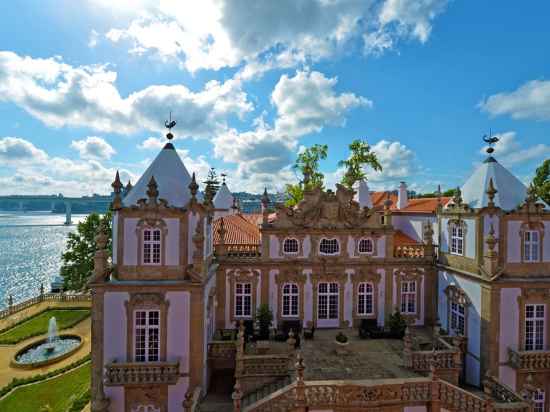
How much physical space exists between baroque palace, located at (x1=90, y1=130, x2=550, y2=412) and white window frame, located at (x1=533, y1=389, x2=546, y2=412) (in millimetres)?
53

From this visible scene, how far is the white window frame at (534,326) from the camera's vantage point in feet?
54.6

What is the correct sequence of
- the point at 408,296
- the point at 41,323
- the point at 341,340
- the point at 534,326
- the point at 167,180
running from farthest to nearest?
the point at 41,323, the point at 408,296, the point at 341,340, the point at 534,326, the point at 167,180

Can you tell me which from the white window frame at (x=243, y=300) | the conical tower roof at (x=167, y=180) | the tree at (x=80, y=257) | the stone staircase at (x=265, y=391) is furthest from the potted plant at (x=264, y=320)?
the tree at (x=80, y=257)

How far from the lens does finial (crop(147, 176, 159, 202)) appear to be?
14695 millimetres

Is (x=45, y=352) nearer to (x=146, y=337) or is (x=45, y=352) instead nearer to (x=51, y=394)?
(x=51, y=394)

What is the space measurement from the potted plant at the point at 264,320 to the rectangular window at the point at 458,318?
11158 mm

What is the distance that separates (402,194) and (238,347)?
19.7 metres

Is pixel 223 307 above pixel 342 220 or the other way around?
the other way around

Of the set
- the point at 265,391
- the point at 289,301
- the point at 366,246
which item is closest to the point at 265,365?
the point at 265,391

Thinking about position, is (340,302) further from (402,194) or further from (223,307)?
(402,194)

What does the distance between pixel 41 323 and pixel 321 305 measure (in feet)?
89.9

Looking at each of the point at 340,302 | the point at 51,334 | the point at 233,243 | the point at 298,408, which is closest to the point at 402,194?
the point at 340,302

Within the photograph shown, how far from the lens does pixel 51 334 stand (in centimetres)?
2673

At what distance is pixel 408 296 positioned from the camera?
814 inches
